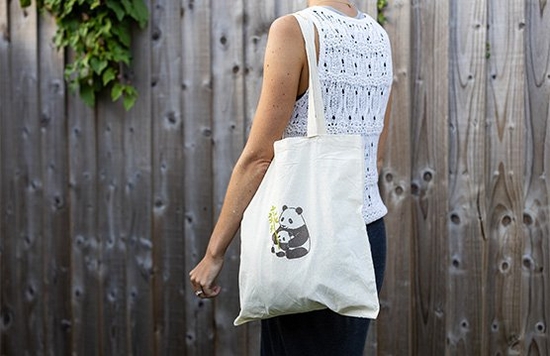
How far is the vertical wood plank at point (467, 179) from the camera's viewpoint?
119 inches

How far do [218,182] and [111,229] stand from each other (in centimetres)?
55

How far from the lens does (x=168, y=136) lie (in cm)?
346

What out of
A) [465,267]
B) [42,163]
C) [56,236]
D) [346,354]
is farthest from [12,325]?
[346,354]

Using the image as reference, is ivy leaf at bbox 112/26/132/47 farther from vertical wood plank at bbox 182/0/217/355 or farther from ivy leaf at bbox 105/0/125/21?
vertical wood plank at bbox 182/0/217/355

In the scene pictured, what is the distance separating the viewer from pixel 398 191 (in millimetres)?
3137

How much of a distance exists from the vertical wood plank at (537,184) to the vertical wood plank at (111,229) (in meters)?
1.65

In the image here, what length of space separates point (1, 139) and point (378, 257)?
7.55 feet

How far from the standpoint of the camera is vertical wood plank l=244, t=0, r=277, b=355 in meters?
3.29

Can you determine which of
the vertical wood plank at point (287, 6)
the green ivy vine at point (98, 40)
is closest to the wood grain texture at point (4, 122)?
the green ivy vine at point (98, 40)

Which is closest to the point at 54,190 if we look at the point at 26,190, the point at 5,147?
the point at 26,190

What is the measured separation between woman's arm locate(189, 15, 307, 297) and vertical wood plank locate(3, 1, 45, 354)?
2.02 metres

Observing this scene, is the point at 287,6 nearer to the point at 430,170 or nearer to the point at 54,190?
the point at 430,170

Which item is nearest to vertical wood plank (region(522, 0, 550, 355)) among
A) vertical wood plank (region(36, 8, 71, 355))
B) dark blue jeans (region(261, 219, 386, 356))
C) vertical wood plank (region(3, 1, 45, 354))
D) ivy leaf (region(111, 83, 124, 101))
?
dark blue jeans (region(261, 219, 386, 356))

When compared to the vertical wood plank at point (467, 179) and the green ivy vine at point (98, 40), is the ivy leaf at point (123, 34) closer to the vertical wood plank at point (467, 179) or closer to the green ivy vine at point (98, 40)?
the green ivy vine at point (98, 40)
